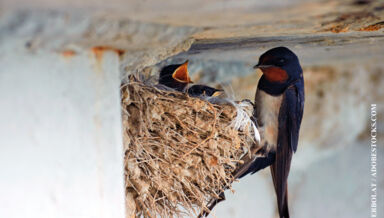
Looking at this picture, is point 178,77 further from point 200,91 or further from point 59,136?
point 59,136

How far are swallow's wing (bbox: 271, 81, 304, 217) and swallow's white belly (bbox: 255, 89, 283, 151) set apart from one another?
0.02 meters

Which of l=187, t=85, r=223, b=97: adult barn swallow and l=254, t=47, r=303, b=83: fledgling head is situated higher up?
l=254, t=47, r=303, b=83: fledgling head

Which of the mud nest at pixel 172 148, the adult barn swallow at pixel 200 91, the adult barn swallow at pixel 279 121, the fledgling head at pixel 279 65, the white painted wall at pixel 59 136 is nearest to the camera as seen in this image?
the white painted wall at pixel 59 136

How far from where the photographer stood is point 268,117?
208cm

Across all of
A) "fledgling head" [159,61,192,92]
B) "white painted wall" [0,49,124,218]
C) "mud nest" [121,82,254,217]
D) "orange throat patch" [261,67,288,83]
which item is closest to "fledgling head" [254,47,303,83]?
"orange throat patch" [261,67,288,83]

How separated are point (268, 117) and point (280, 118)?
0.06 m

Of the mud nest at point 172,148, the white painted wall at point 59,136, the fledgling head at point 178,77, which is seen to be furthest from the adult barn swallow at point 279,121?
the white painted wall at point 59,136

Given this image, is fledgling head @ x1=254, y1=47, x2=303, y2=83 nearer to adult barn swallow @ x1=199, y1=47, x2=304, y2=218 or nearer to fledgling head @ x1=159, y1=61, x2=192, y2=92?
adult barn swallow @ x1=199, y1=47, x2=304, y2=218

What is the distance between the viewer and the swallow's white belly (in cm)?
205

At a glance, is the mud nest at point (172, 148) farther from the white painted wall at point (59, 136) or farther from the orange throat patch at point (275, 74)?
the white painted wall at point (59, 136)

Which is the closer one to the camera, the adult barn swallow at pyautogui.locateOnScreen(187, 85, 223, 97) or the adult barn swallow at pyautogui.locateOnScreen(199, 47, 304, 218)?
the adult barn swallow at pyautogui.locateOnScreen(199, 47, 304, 218)

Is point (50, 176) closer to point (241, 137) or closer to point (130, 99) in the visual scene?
point (130, 99)

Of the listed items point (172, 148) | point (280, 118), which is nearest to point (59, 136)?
point (172, 148)

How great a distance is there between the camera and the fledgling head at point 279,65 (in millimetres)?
1871
